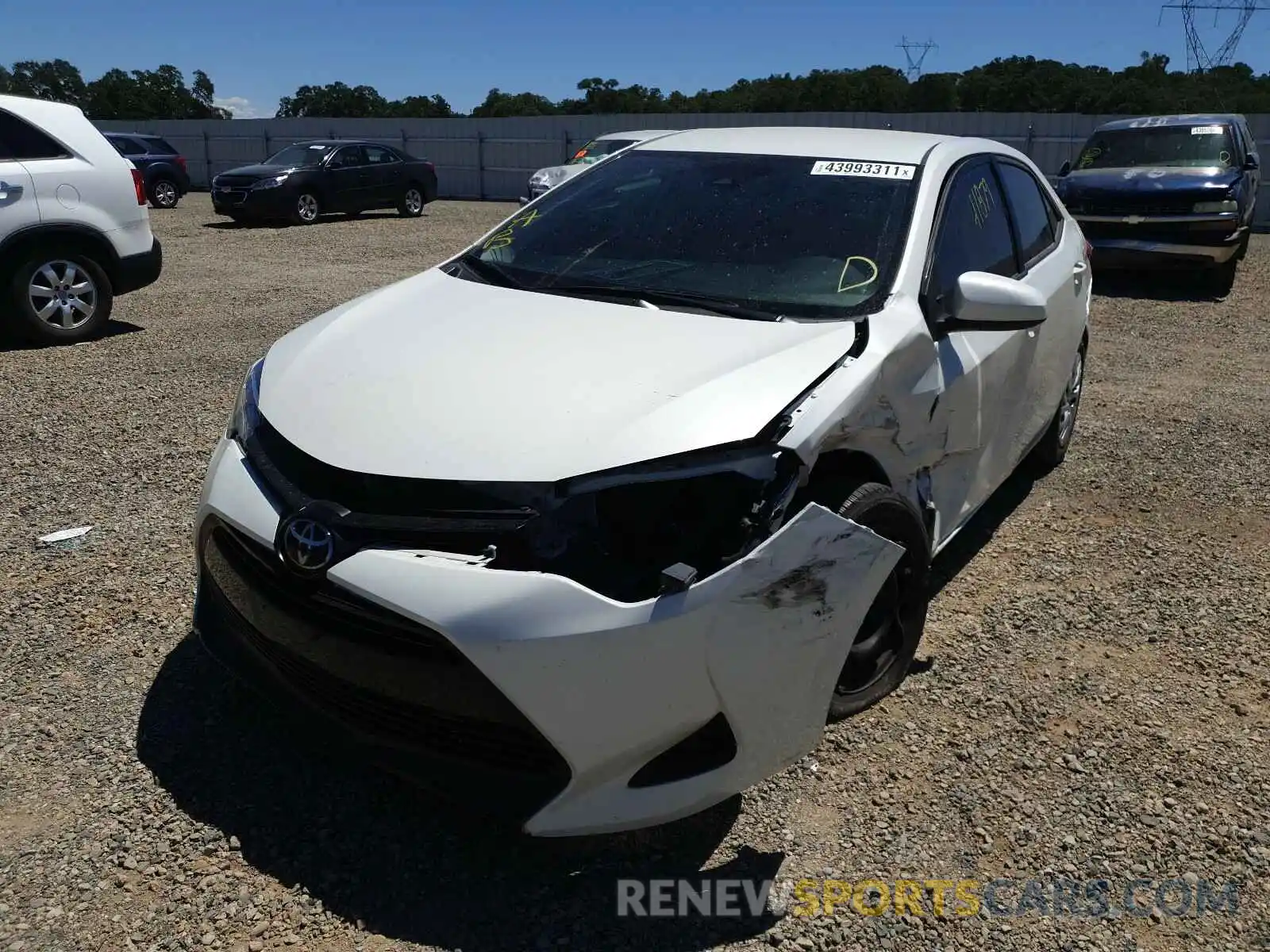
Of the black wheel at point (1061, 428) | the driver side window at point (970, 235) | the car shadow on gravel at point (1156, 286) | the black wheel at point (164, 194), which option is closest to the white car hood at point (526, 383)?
the driver side window at point (970, 235)

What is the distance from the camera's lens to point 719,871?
8.03 ft

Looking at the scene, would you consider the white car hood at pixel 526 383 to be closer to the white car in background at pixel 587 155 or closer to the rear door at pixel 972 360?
the rear door at pixel 972 360

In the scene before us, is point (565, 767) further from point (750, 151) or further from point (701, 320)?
point (750, 151)

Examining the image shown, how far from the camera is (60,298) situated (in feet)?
25.1

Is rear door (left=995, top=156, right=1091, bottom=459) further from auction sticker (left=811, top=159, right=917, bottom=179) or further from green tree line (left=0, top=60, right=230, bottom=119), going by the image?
green tree line (left=0, top=60, right=230, bottom=119)

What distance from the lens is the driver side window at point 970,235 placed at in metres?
3.22

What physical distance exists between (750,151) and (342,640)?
2430mm

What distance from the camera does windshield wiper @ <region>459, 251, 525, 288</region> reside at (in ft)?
11.2

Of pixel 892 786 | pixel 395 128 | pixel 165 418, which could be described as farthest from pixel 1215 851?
pixel 395 128

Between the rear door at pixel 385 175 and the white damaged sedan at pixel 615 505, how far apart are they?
54.0 feet

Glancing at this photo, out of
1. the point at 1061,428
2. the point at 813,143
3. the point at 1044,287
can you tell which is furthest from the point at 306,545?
the point at 1061,428

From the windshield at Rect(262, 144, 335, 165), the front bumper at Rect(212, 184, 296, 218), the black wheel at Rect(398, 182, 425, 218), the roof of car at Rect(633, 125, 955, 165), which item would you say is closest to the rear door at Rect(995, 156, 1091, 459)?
the roof of car at Rect(633, 125, 955, 165)

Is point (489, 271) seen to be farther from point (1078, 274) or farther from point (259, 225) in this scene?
point (259, 225)

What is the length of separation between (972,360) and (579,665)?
1882mm
